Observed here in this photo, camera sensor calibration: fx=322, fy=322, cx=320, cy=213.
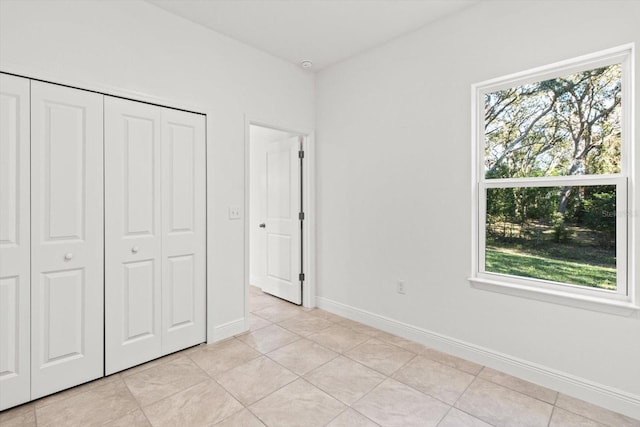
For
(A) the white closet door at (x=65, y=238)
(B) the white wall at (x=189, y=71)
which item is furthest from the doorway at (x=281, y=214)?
(A) the white closet door at (x=65, y=238)

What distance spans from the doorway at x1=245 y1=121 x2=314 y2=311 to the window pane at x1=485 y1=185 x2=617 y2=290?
6.31ft

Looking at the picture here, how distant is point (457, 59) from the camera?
99.9 inches

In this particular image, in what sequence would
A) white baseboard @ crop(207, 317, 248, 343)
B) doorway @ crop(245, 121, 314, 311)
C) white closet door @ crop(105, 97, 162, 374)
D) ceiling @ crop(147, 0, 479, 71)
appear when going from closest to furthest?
white closet door @ crop(105, 97, 162, 374) < ceiling @ crop(147, 0, 479, 71) < white baseboard @ crop(207, 317, 248, 343) < doorway @ crop(245, 121, 314, 311)

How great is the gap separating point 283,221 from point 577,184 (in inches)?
Result: 111

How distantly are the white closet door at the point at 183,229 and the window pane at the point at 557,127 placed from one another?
234cm

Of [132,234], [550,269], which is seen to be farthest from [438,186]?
[132,234]

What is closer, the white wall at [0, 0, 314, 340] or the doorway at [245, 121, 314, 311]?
the white wall at [0, 0, 314, 340]

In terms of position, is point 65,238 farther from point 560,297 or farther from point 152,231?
point 560,297

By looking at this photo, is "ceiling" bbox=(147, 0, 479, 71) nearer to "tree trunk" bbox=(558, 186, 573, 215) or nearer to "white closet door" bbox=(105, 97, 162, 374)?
"white closet door" bbox=(105, 97, 162, 374)

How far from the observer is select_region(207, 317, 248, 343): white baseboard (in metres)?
2.83

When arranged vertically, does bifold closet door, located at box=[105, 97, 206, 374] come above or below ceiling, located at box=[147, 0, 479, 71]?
below

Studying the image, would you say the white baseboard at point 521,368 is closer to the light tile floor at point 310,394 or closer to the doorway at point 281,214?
the light tile floor at point 310,394

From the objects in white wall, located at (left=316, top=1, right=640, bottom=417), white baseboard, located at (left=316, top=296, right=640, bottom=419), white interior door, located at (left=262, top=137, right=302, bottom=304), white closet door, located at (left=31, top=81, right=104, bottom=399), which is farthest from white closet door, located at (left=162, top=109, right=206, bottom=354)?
white baseboard, located at (left=316, top=296, right=640, bottom=419)

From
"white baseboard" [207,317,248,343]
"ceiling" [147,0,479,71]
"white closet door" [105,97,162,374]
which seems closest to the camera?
"white closet door" [105,97,162,374]
